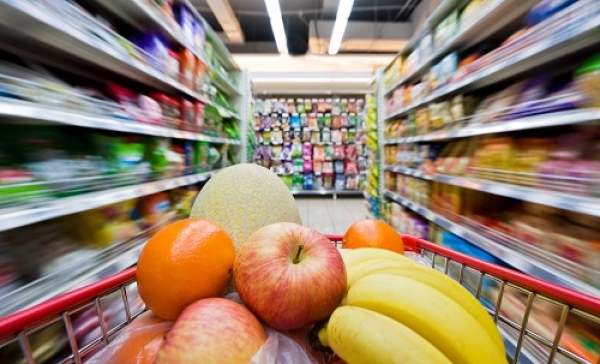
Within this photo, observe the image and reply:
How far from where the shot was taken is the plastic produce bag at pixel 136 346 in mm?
455

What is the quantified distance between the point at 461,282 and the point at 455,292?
0.30 meters

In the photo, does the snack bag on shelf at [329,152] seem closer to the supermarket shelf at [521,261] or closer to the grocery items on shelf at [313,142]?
the grocery items on shelf at [313,142]

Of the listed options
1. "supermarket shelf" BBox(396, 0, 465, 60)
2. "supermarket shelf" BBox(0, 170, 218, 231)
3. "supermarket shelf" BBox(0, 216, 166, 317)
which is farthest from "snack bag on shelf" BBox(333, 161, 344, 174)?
"supermarket shelf" BBox(0, 216, 166, 317)

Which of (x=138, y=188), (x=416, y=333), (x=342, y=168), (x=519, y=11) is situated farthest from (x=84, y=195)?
(x=342, y=168)

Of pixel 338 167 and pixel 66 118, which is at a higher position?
pixel 66 118

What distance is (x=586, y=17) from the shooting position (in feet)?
3.08

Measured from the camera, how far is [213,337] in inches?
15.2

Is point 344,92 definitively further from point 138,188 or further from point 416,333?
point 416,333

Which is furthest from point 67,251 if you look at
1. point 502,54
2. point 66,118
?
point 502,54

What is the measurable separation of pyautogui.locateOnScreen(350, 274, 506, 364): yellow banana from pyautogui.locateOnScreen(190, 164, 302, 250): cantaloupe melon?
16.1 inches

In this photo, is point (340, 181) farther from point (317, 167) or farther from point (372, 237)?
point (372, 237)

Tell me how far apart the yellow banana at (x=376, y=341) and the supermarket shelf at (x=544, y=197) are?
34.6 inches

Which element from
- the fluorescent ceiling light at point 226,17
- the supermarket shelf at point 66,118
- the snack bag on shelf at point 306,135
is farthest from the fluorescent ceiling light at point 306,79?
the supermarket shelf at point 66,118

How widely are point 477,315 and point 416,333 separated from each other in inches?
4.6
